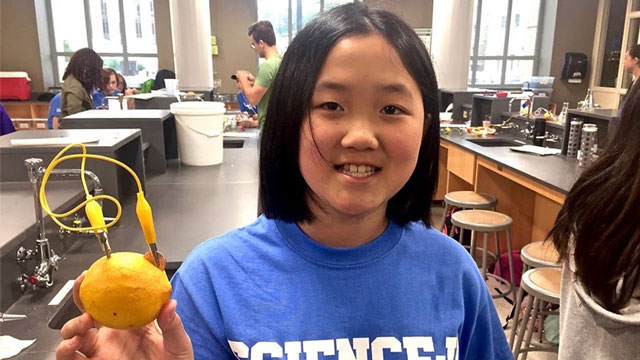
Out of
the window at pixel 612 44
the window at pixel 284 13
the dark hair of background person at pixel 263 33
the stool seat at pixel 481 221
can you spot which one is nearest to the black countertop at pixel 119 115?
the dark hair of background person at pixel 263 33

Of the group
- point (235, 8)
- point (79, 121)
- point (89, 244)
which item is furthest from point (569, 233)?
point (235, 8)

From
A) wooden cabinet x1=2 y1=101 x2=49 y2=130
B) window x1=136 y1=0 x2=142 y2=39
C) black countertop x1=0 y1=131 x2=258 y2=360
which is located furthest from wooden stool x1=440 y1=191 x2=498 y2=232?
window x1=136 y1=0 x2=142 y2=39

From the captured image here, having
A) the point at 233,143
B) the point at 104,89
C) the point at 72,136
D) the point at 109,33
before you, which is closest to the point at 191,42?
the point at 104,89

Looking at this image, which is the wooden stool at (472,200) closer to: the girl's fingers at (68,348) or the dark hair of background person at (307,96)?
the dark hair of background person at (307,96)

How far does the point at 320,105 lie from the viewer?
0.69 metres

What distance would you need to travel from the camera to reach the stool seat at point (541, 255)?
2.34m

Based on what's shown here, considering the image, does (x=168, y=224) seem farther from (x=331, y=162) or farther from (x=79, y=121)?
(x=331, y=162)

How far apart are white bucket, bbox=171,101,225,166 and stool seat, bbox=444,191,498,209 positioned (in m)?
1.69

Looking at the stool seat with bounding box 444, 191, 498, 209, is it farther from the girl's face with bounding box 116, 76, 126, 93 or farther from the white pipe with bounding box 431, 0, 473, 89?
the girl's face with bounding box 116, 76, 126, 93

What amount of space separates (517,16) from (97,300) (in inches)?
419

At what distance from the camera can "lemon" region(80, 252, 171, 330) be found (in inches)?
19.5

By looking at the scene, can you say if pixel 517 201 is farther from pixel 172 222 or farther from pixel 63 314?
pixel 63 314

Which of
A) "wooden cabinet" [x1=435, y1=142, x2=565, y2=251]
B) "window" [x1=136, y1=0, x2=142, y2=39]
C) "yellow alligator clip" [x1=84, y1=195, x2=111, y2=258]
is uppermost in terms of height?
"window" [x1=136, y1=0, x2=142, y2=39]

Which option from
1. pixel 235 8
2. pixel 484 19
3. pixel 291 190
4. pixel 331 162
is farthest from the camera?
pixel 484 19
